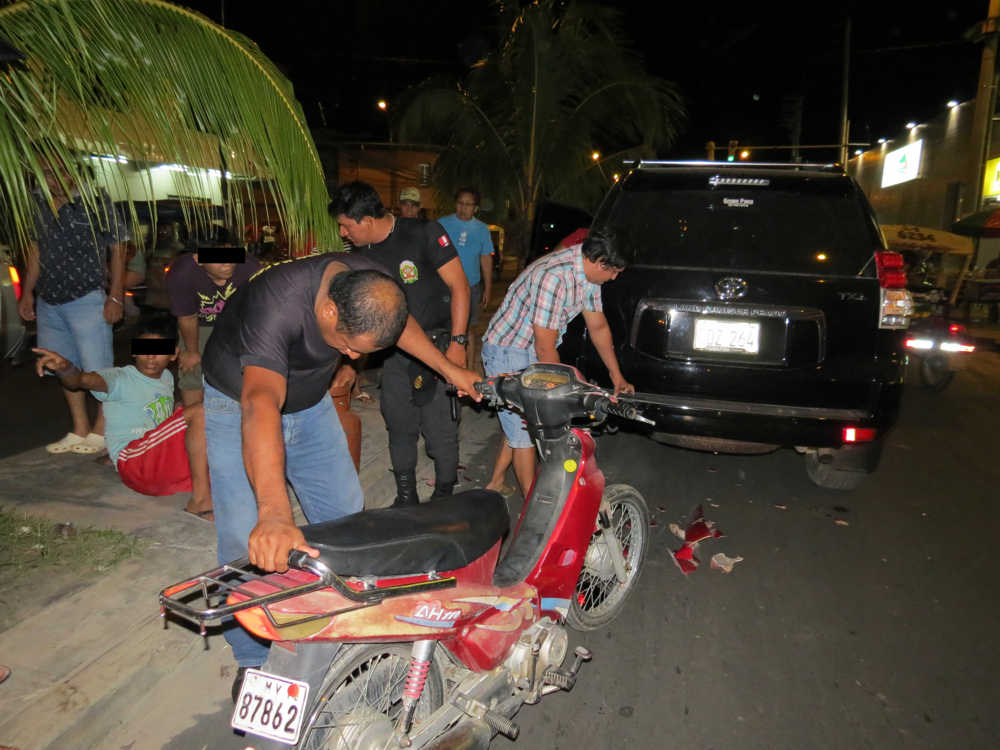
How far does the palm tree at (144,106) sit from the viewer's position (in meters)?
2.74

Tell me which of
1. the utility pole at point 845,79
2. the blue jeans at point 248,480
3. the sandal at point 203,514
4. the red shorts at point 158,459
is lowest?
the sandal at point 203,514

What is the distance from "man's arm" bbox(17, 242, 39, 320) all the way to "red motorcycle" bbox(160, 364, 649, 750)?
114 inches

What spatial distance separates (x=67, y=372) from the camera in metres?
4.00

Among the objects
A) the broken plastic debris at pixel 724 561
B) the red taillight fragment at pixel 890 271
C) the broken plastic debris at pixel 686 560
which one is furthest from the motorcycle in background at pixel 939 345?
the broken plastic debris at pixel 686 560

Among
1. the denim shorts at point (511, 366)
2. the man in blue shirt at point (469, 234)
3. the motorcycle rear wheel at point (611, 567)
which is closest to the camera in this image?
the motorcycle rear wheel at point (611, 567)

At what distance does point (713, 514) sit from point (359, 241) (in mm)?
2922

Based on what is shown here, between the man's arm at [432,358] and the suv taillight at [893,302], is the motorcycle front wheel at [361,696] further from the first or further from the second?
the suv taillight at [893,302]

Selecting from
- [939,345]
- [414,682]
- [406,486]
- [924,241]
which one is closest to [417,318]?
[406,486]

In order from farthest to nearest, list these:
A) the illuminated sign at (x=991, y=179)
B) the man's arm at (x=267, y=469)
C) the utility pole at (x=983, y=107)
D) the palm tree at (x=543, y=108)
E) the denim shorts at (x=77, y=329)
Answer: the illuminated sign at (x=991, y=179) < the utility pole at (x=983, y=107) < the palm tree at (x=543, y=108) < the denim shorts at (x=77, y=329) < the man's arm at (x=267, y=469)

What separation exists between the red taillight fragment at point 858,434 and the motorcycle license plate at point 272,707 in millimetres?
3572

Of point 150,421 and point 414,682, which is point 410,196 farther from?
point 414,682

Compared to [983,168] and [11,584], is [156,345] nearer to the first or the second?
[11,584]

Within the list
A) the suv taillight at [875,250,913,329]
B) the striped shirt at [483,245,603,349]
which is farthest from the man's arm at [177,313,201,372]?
the suv taillight at [875,250,913,329]

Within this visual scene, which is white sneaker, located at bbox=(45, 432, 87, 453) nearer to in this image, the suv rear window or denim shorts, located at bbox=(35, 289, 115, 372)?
denim shorts, located at bbox=(35, 289, 115, 372)
